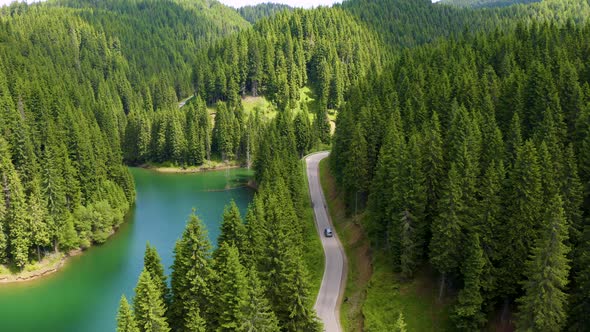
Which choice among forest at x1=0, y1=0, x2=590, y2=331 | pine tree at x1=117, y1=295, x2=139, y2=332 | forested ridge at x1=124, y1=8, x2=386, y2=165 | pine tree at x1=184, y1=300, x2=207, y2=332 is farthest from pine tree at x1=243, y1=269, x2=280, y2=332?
forested ridge at x1=124, y1=8, x2=386, y2=165

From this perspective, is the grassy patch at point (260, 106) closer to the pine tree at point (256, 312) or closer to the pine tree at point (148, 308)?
the pine tree at point (148, 308)

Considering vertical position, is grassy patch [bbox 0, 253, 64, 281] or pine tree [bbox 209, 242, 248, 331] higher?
pine tree [bbox 209, 242, 248, 331]

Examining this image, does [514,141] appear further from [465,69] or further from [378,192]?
[465,69]

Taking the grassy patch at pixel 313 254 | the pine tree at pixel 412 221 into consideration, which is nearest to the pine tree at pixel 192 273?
the grassy patch at pixel 313 254

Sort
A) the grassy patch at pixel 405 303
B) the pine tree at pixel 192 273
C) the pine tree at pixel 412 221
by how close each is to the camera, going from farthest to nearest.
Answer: the pine tree at pixel 412 221 < the grassy patch at pixel 405 303 < the pine tree at pixel 192 273

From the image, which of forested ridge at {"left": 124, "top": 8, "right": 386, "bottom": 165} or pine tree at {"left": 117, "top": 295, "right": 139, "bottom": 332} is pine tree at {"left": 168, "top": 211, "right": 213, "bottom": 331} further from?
forested ridge at {"left": 124, "top": 8, "right": 386, "bottom": 165}
